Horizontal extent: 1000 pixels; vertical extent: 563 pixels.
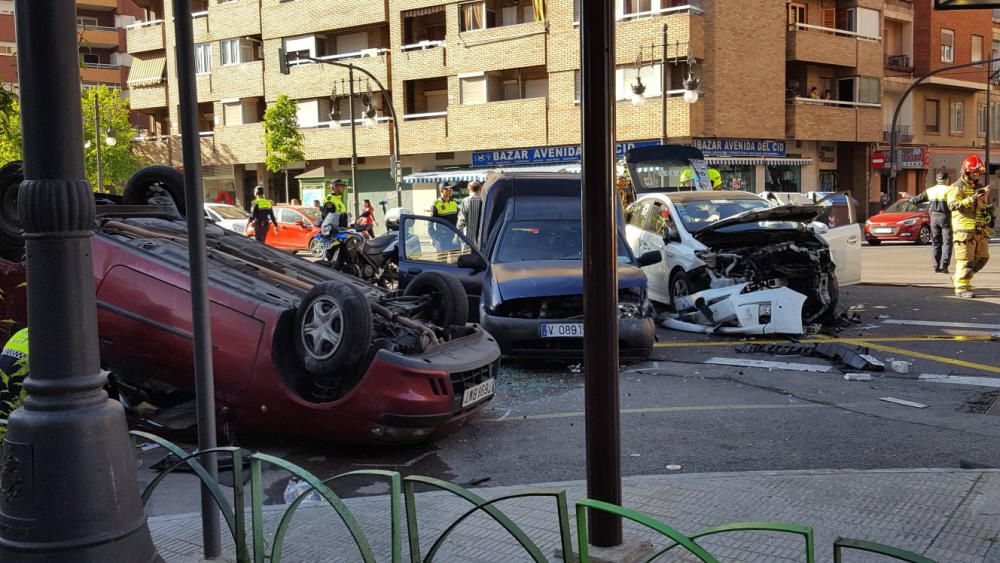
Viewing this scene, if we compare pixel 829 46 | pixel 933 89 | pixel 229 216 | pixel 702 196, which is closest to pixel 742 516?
pixel 702 196

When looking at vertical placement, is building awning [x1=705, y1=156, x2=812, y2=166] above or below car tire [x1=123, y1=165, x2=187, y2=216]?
above

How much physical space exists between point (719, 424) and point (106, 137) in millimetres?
38282

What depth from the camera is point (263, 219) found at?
2212cm

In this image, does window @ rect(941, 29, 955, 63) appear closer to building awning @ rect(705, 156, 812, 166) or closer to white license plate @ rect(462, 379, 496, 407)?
building awning @ rect(705, 156, 812, 166)

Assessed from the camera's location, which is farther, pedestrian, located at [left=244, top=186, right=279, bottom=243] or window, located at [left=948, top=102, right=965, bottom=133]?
window, located at [left=948, top=102, right=965, bottom=133]

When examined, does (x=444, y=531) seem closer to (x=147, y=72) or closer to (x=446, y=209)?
(x=446, y=209)

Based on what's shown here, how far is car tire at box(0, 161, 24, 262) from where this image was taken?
22.0 ft

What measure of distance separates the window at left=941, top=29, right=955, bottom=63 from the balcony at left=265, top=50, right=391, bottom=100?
88.3 ft

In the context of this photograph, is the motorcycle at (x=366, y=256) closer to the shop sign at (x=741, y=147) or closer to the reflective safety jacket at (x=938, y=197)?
the reflective safety jacket at (x=938, y=197)

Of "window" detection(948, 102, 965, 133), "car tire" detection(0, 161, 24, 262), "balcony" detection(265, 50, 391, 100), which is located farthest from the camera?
"window" detection(948, 102, 965, 133)

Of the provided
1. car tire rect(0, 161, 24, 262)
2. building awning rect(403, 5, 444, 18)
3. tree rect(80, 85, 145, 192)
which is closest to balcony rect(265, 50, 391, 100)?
building awning rect(403, 5, 444, 18)

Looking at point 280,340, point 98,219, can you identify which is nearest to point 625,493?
point 280,340

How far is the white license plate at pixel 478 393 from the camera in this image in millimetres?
6035

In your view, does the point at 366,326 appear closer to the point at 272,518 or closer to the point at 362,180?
the point at 272,518
